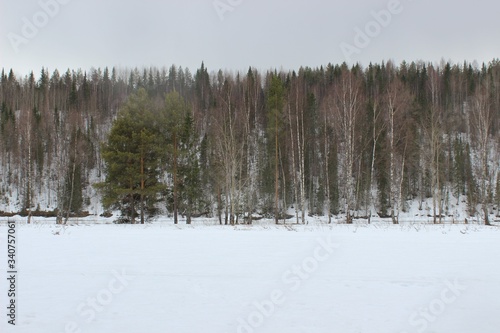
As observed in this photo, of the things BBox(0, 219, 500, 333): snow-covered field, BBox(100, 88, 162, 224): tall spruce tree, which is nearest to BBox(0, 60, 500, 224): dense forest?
BBox(100, 88, 162, 224): tall spruce tree

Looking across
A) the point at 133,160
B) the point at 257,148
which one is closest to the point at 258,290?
the point at 133,160

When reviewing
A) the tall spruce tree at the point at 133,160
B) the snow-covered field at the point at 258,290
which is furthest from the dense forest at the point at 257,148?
the snow-covered field at the point at 258,290

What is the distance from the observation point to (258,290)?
477cm

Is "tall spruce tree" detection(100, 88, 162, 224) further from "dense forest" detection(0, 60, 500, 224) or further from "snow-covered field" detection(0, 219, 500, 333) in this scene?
"snow-covered field" detection(0, 219, 500, 333)

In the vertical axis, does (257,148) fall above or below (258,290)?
above

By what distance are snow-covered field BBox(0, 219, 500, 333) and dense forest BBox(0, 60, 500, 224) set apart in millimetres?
13175

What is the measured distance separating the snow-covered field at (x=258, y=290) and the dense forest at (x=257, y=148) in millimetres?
13175

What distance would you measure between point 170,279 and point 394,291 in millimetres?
3552

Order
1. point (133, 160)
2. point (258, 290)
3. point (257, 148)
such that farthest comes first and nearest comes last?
point (257, 148)
point (133, 160)
point (258, 290)

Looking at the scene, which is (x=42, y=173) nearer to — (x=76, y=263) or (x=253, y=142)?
(x=253, y=142)

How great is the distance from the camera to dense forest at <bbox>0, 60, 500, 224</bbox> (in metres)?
22.2

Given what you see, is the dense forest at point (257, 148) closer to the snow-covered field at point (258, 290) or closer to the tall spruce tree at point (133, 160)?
the tall spruce tree at point (133, 160)

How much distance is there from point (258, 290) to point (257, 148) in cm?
3709

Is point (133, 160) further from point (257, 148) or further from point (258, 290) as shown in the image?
point (257, 148)
